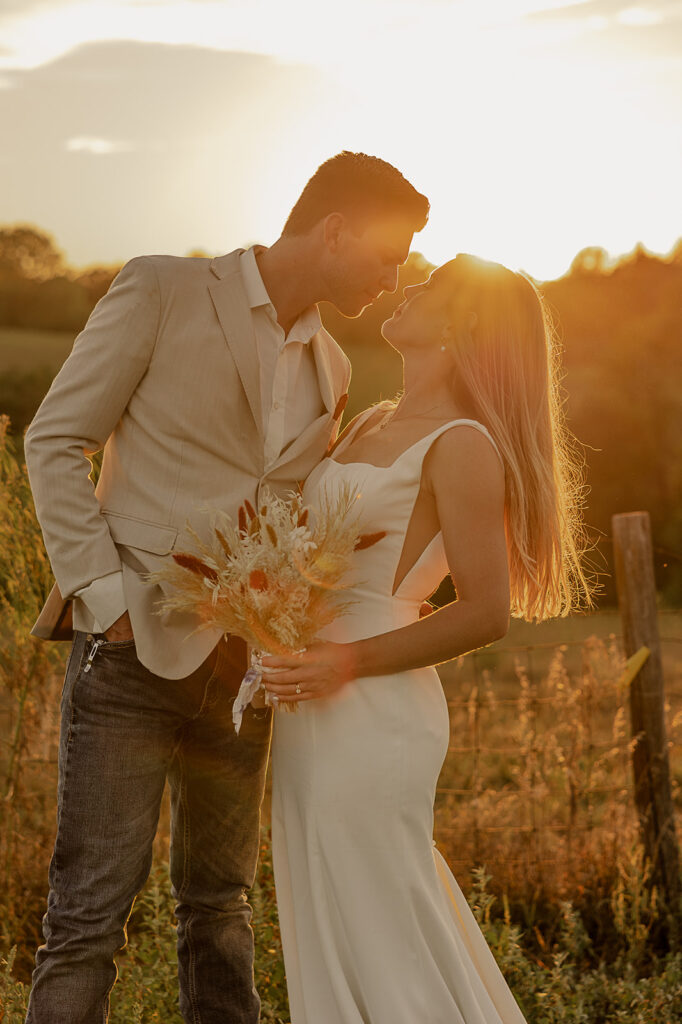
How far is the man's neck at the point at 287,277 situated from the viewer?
283 cm

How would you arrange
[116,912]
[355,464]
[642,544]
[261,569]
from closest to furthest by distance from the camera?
[261,569], [116,912], [355,464], [642,544]

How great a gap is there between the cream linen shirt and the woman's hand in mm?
524

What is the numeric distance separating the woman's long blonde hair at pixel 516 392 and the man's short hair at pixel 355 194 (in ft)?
0.83

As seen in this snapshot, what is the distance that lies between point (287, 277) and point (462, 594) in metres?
0.98

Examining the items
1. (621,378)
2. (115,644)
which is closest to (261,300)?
(115,644)

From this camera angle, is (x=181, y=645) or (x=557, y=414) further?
(x=557, y=414)

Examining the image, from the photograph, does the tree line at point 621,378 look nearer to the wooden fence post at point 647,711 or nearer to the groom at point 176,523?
the wooden fence post at point 647,711

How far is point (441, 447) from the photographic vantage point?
2.60 metres

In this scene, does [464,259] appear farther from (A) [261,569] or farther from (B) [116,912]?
(B) [116,912]

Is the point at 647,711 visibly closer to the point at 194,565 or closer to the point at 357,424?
the point at 357,424

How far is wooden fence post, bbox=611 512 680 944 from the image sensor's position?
4574 millimetres

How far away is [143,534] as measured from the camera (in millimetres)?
2547

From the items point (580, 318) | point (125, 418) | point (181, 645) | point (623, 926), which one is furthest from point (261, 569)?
point (580, 318)

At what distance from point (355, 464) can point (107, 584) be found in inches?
27.6
